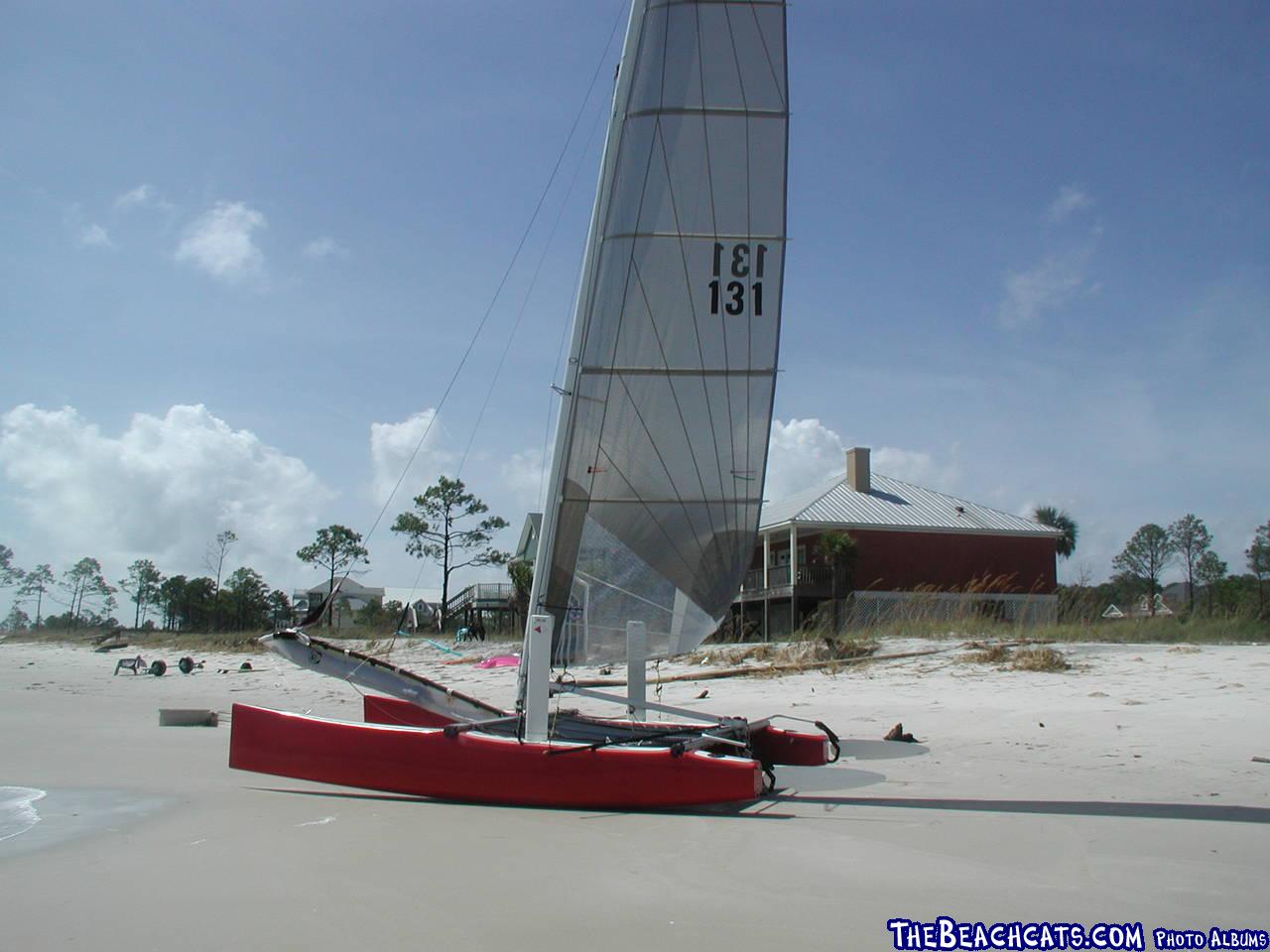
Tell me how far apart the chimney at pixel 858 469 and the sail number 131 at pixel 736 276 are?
23.8 meters

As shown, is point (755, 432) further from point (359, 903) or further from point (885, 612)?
point (885, 612)

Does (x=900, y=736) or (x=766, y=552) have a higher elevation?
(x=766, y=552)

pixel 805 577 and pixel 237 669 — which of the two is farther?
pixel 805 577

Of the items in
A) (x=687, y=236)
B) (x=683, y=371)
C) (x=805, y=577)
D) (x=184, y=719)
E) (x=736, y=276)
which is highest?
(x=687, y=236)

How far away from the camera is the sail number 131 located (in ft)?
25.4

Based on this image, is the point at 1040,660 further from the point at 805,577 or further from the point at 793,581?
the point at 805,577

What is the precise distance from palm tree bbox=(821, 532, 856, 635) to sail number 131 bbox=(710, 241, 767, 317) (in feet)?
60.6

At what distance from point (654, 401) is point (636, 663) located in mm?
1953

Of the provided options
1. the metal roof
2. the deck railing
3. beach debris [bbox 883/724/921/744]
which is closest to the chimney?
the metal roof

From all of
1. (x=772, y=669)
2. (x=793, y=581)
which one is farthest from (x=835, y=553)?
(x=772, y=669)

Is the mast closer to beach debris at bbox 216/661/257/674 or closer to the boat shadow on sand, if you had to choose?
the boat shadow on sand

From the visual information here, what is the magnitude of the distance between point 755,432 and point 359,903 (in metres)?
4.97

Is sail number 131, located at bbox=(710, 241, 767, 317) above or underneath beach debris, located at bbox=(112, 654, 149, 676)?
above

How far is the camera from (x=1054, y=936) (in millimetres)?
3594
